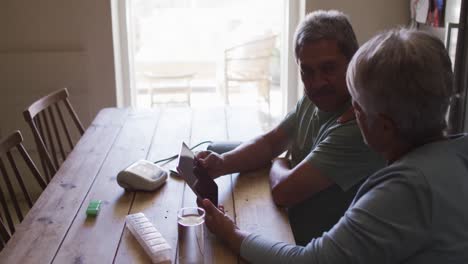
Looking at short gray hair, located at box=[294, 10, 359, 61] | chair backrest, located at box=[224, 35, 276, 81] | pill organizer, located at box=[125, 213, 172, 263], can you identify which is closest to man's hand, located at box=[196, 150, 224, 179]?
pill organizer, located at box=[125, 213, 172, 263]

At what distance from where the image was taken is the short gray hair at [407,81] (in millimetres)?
952

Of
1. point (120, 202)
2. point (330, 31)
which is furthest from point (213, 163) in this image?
point (330, 31)

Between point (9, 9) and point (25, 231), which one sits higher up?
point (9, 9)

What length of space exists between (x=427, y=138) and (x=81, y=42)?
260cm

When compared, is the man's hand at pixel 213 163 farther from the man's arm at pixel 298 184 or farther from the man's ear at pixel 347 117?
the man's ear at pixel 347 117

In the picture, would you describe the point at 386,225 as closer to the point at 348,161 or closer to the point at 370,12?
the point at 348,161

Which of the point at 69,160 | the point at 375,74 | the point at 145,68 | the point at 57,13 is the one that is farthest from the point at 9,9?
the point at 375,74

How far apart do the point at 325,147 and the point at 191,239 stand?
454 millimetres

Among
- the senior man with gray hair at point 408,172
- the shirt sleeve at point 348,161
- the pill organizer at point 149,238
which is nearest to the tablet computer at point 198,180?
the pill organizer at point 149,238

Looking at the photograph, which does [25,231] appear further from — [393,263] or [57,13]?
[57,13]

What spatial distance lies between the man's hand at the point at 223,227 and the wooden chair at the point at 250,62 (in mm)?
2305

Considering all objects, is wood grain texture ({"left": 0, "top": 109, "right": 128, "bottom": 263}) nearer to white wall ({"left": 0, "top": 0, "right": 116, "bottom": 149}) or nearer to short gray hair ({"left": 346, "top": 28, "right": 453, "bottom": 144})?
short gray hair ({"left": 346, "top": 28, "right": 453, "bottom": 144})

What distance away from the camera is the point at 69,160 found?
190cm

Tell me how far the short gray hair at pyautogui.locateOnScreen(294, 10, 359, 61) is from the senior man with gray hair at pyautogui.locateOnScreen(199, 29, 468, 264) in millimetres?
457
